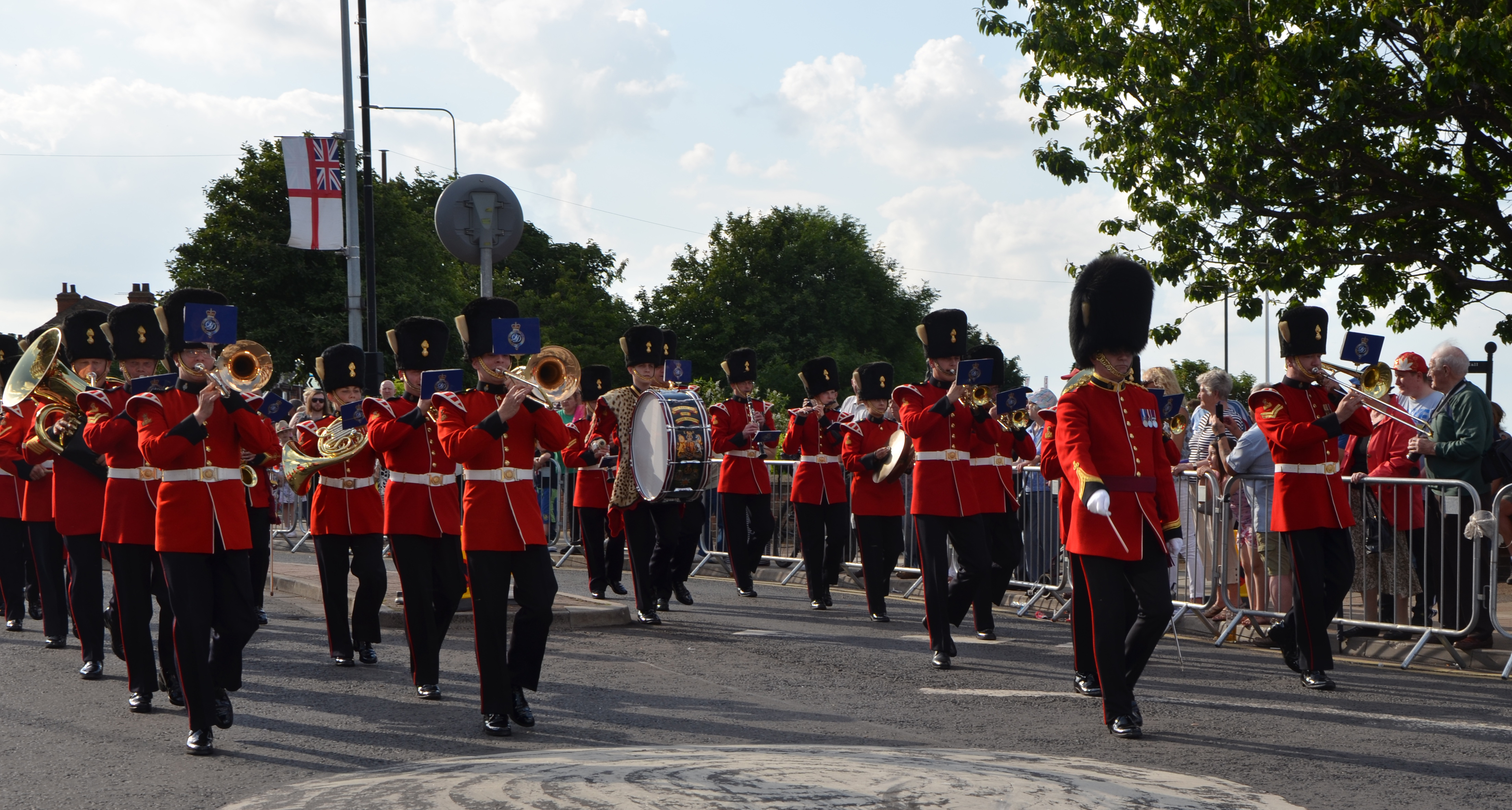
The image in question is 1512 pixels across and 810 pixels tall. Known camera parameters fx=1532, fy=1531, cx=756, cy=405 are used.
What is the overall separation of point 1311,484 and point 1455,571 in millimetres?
1805

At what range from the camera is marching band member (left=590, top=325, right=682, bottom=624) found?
11.8m

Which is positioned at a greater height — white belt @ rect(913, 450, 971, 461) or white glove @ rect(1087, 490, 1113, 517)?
white belt @ rect(913, 450, 971, 461)

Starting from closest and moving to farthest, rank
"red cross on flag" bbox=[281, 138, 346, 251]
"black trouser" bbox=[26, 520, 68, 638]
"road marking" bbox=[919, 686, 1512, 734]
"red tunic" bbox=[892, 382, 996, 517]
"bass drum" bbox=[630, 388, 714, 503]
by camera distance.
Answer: "road marking" bbox=[919, 686, 1512, 734] → "red tunic" bbox=[892, 382, 996, 517] → "black trouser" bbox=[26, 520, 68, 638] → "bass drum" bbox=[630, 388, 714, 503] → "red cross on flag" bbox=[281, 138, 346, 251]

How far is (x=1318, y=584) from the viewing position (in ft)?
27.8

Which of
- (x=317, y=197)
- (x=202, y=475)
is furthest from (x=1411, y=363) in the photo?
(x=317, y=197)

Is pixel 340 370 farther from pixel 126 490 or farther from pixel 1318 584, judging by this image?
pixel 1318 584

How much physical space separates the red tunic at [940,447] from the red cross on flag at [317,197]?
16.4 meters

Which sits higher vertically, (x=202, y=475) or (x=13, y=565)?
(x=202, y=475)

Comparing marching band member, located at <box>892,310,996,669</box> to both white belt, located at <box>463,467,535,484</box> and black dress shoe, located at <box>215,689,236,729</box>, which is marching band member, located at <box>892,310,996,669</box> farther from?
black dress shoe, located at <box>215,689,236,729</box>

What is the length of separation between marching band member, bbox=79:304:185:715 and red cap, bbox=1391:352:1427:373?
7662 mm

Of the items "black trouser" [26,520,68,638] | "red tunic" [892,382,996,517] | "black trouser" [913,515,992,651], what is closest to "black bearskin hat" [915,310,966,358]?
"red tunic" [892,382,996,517]

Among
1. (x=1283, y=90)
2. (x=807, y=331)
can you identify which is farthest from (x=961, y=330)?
(x=807, y=331)

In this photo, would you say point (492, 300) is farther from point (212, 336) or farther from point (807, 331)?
point (807, 331)

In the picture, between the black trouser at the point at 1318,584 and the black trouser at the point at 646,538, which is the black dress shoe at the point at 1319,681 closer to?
the black trouser at the point at 1318,584
